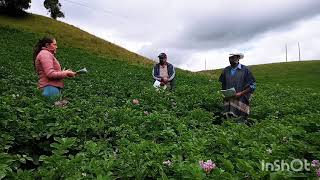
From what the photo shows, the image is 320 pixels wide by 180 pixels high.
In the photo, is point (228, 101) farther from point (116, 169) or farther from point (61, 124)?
point (116, 169)

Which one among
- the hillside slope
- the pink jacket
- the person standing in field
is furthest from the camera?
the hillside slope

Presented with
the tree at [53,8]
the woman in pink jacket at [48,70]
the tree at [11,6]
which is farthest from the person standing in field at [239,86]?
the tree at [53,8]

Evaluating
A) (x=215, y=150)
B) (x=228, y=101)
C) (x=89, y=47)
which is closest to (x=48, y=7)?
(x=89, y=47)

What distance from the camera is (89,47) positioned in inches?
1966

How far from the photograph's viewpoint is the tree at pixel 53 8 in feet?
216

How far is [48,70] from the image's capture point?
25.9 feet

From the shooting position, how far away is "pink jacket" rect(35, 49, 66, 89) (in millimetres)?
7906

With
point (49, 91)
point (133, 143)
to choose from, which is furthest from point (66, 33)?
point (133, 143)

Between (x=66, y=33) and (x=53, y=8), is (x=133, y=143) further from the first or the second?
(x=53, y=8)

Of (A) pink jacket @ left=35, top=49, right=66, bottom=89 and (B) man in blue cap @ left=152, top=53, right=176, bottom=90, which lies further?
(B) man in blue cap @ left=152, top=53, right=176, bottom=90

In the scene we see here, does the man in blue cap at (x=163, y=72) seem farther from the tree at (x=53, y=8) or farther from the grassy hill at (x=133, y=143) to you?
the tree at (x=53, y=8)

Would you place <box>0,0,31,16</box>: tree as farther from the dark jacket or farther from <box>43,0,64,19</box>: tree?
the dark jacket

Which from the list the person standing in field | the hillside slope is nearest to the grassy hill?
the person standing in field

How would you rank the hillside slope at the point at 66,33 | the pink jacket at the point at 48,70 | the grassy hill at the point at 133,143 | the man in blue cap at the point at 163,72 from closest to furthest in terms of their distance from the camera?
the grassy hill at the point at 133,143 < the pink jacket at the point at 48,70 < the man in blue cap at the point at 163,72 < the hillside slope at the point at 66,33
